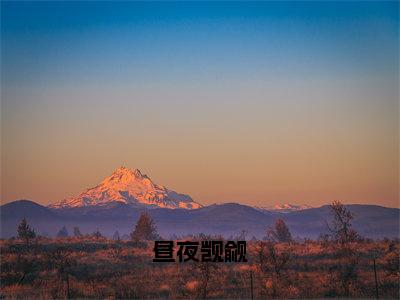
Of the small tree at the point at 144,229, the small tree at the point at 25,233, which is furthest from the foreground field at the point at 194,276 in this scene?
the small tree at the point at 144,229

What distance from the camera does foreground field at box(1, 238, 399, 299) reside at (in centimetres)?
3222

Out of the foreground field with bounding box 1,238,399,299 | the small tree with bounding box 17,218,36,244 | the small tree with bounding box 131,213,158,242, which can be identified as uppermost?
the small tree with bounding box 131,213,158,242

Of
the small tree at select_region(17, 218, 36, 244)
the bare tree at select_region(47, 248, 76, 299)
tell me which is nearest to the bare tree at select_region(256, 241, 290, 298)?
the bare tree at select_region(47, 248, 76, 299)

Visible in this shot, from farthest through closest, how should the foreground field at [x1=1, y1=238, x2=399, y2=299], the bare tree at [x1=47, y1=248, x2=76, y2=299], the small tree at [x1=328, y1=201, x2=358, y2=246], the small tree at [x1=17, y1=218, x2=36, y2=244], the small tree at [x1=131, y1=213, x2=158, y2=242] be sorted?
1. the small tree at [x1=131, y1=213, x2=158, y2=242]
2. the small tree at [x1=17, y1=218, x2=36, y2=244]
3. the small tree at [x1=328, y1=201, x2=358, y2=246]
4. the bare tree at [x1=47, y1=248, x2=76, y2=299]
5. the foreground field at [x1=1, y1=238, x2=399, y2=299]

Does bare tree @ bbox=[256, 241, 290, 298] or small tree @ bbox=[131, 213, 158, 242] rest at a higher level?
small tree @ bbox=[131, 213, 158, 242]

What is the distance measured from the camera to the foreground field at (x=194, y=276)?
3222 centimetres

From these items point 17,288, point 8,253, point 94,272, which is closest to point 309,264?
point 94,272

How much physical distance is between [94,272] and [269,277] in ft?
Result: 41.7

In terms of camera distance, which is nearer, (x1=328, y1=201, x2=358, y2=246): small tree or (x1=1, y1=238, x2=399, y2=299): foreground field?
(x1=1, y1=238, x2=399, y2=299): foreground field

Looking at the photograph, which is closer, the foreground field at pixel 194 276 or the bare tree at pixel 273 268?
the foreground field at pixel 194 276

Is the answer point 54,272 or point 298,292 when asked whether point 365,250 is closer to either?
point 298,292

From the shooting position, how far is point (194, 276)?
3575 centimetres

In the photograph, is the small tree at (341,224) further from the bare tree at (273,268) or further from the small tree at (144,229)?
the small tree at (144,229)

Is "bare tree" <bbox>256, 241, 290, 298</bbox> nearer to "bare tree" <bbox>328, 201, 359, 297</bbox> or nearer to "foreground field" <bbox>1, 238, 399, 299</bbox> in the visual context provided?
"foreground field" <bbox>1, 238, 399, 299</bbox>
